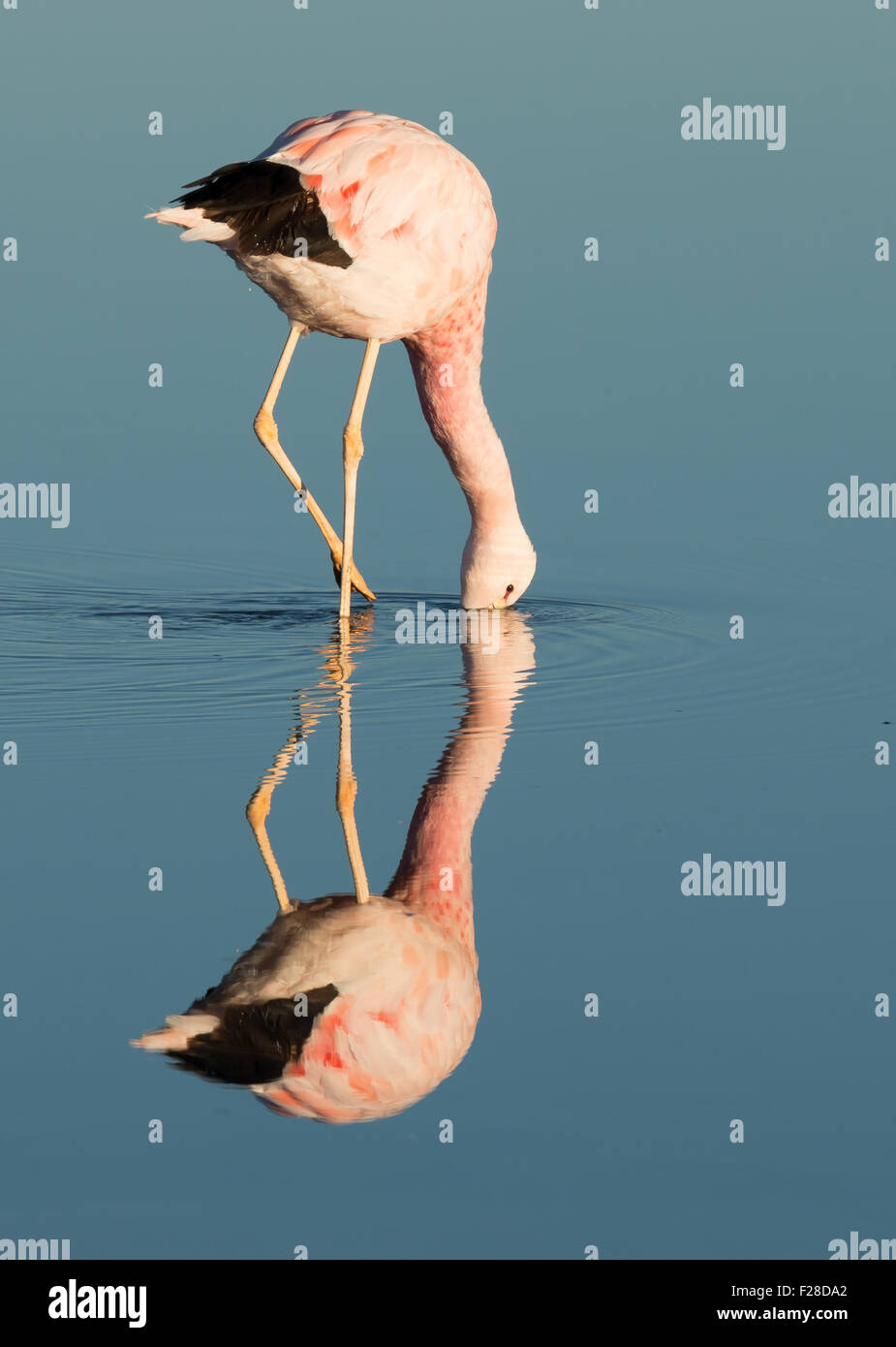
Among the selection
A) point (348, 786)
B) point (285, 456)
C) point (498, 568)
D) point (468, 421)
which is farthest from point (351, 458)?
point (348, 786)

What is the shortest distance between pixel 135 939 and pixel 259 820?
1467mm

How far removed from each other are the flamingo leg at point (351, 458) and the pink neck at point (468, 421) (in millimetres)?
512

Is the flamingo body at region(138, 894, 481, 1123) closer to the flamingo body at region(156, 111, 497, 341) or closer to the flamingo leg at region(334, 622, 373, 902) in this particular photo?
the flamingo leg at region(334, 622, 373, 902)

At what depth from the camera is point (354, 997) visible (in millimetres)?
7145

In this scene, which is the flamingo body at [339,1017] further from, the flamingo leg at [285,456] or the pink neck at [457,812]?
the flamingo leg at [285,456]

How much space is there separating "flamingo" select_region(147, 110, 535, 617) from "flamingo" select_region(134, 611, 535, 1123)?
13.4ft

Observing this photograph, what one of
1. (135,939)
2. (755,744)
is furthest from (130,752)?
(755,744)

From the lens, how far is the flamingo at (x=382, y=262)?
459 inches

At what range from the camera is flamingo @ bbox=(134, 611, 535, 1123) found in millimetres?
6625

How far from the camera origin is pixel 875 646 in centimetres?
1227

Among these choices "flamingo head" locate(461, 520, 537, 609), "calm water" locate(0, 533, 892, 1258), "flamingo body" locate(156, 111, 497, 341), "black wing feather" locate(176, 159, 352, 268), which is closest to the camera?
"calm water" locate(0, 533, 892, 1258)

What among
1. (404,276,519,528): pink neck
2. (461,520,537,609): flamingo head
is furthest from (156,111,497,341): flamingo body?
(461,520,537,609): flamingo head

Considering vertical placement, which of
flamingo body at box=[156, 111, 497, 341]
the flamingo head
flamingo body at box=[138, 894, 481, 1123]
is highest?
flamingo body at box=[156, 111, 497, 341]
